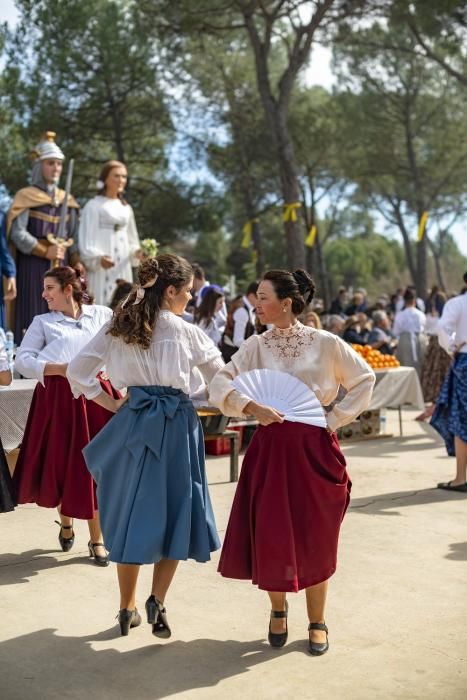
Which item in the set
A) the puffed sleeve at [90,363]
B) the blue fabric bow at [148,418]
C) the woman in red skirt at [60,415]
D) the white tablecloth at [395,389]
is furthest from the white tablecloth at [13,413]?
the white tablecloth at [395,389]

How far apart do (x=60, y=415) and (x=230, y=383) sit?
1.63m

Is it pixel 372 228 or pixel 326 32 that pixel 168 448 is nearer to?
pixel 326 32

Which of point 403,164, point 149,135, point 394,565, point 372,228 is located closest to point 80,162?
point 149,135

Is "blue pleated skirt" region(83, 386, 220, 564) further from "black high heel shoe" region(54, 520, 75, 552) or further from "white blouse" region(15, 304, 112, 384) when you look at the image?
"black high heel shoe" region(54, 520, 75, 552)

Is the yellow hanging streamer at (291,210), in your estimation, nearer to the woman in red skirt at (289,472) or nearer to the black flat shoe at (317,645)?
the woman in red skirt at (289,472)

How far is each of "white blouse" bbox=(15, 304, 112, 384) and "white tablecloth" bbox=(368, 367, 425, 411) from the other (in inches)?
220

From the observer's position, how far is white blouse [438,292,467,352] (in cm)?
744

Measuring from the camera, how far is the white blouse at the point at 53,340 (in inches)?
202

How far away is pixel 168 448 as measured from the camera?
4.03 m

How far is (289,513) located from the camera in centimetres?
386

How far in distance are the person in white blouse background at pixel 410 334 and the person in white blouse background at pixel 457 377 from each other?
23.6 feet

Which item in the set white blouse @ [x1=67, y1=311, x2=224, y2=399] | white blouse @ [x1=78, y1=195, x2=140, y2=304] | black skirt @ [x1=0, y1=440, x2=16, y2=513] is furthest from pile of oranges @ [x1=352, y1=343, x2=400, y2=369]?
white blouse @ [x1=67, y1=311, x2=224, y2=399]

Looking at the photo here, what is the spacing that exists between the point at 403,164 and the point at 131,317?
30.9 metres

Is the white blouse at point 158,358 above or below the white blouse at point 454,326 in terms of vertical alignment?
below
